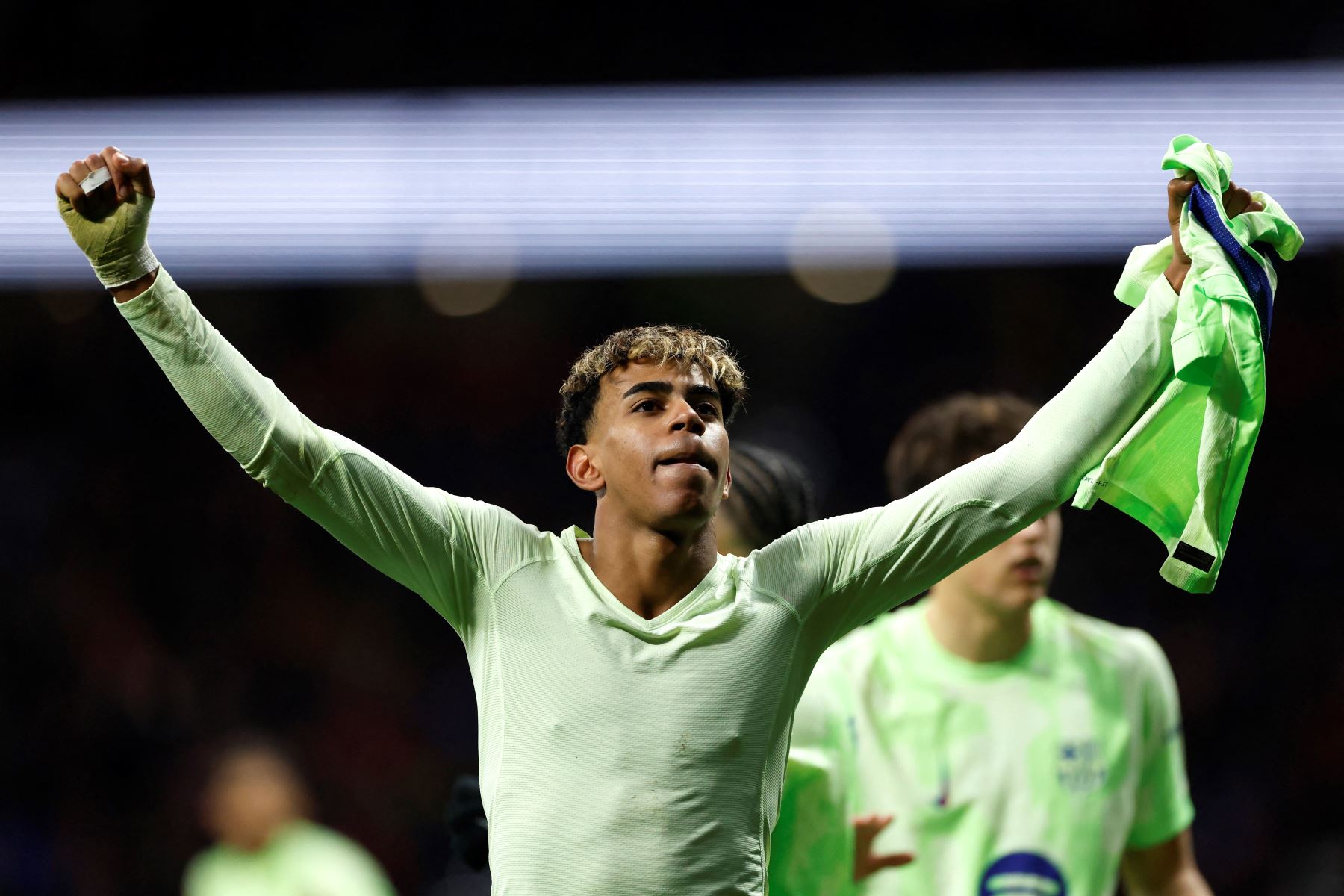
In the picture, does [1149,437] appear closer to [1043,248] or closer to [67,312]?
[1043,248]

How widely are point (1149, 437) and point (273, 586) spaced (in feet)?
22.0

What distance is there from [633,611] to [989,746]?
156cm

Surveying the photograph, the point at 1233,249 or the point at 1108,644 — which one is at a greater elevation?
the point at 1233,249

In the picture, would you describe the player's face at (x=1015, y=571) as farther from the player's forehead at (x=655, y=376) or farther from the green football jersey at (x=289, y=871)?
the green football jersey at (x=289, y=871)

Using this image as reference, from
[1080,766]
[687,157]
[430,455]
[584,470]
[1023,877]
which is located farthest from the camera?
[430,455]

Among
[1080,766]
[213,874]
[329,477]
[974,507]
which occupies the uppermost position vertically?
[329,477]

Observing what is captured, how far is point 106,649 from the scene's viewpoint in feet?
26.7

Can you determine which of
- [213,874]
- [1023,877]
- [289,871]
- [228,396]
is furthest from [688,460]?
[213,874]

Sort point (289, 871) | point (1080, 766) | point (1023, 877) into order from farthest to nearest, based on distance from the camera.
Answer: point (289, 871) < point (1080, 766) < point (1023, 877)

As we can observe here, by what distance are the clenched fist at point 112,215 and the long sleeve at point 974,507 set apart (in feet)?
3.52

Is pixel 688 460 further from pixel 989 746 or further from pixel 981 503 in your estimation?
pixel 989 746

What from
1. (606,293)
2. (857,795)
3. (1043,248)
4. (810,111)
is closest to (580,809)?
(857,795)

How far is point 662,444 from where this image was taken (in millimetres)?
2480

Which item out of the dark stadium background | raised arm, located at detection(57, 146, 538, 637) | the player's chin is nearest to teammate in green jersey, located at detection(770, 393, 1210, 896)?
the player's chin
